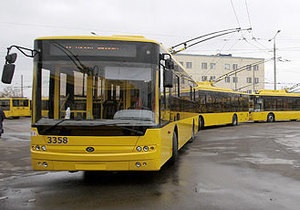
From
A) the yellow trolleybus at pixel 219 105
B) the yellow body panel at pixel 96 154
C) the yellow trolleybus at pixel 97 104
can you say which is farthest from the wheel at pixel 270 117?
the yellow body panel at pixel 96 154

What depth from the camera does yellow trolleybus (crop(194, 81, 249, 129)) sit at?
26967 mm

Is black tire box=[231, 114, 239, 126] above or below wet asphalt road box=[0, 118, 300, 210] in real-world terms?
above

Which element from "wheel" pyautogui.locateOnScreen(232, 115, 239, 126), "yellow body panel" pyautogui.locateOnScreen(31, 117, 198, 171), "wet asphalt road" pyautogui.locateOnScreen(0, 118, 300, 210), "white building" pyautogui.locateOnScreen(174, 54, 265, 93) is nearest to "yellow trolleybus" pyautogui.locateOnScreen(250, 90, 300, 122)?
"wheel" pyautogui.locateOnScreen(232, 115, 239, 126)

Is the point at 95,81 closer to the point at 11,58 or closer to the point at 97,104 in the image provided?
the point at 97,104

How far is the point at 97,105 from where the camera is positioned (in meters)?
7.84

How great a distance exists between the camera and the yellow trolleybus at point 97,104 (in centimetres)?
755

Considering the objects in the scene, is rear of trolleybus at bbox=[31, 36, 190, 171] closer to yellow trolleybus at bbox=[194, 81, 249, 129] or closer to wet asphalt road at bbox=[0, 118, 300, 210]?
wet asphalt road at bbox=[0, 118, 300, 210]

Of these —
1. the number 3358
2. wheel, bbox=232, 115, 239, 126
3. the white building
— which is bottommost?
wheel, bbox=232, 115, 239, 126

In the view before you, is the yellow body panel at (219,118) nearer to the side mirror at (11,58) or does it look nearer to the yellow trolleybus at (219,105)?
the yellow trolleybus at (219,105)

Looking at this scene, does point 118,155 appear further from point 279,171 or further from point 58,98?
point 279,171

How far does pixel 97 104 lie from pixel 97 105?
2cm

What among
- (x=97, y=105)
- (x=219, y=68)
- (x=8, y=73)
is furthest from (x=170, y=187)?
(x=219, y=68)

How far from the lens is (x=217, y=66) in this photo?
81.2m

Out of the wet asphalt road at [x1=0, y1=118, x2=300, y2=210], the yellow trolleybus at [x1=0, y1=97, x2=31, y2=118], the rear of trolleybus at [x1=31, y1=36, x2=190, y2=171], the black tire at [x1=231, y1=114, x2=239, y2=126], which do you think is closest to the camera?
the wet asphalt road at [x1=0, y1=118, x2=300, y2=210]
